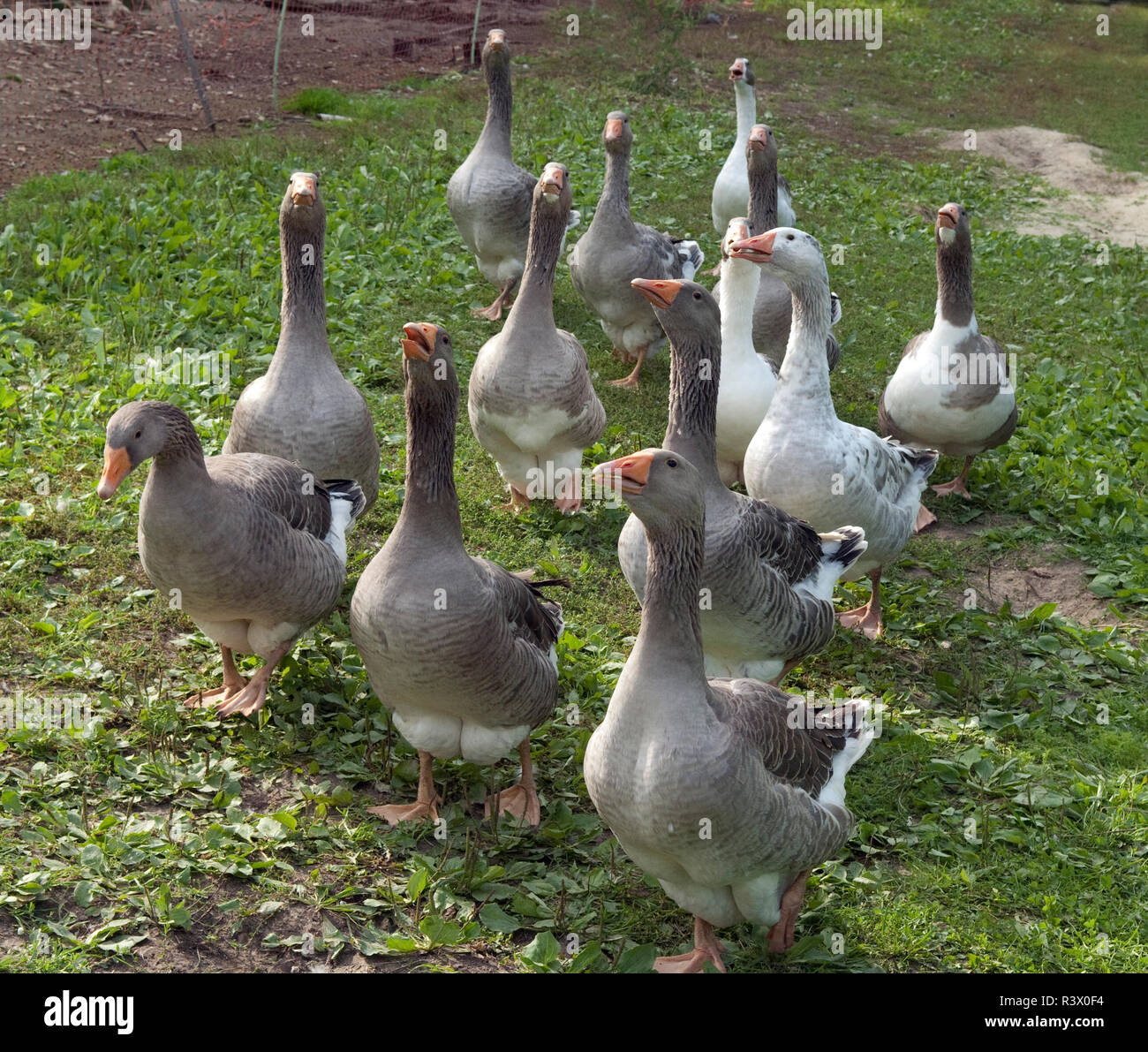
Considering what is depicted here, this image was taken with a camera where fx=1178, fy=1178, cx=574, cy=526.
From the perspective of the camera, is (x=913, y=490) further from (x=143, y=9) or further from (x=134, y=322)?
(x=143, y=9)

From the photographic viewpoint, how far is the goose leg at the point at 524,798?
15.6ft

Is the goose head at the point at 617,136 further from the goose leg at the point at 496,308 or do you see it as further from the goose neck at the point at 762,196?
the goose leg at the point at 496,308

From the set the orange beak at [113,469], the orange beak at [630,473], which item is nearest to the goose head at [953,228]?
the orange beak at [630,473]

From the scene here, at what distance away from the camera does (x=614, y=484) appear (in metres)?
3.73

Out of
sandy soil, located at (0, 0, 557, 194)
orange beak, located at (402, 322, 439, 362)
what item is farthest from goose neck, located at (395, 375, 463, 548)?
sandy soil, located at (0, 0, 557, 194)

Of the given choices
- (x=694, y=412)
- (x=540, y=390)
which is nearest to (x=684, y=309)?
(x=694, y=412)

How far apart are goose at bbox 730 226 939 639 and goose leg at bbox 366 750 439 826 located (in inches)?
88.3

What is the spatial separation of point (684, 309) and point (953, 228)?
273 cm

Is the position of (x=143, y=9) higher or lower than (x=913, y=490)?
higher

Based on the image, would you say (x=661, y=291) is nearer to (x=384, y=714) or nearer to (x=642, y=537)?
(x=642, y=537)

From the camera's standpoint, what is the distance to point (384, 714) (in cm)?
522

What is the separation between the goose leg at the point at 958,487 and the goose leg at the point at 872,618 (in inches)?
62.9

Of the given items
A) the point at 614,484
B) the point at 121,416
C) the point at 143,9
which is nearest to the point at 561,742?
the point at 614,484

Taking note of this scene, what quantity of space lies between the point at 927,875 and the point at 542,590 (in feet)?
8.62
